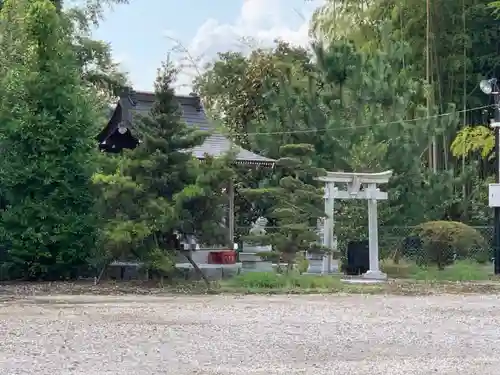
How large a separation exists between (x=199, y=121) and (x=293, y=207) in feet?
13.6

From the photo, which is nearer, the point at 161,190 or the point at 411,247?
the point at 161,190

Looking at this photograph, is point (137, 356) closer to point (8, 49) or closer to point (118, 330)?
point (118, 330)

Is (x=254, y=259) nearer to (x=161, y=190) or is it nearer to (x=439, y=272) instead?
(x=161, y=190)

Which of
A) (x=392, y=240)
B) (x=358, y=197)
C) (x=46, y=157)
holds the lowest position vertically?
(x=392, y=240)

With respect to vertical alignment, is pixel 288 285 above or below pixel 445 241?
below

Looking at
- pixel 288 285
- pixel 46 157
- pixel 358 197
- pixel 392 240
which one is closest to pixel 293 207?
pixel 358 197

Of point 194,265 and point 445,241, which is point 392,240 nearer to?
point 445,241

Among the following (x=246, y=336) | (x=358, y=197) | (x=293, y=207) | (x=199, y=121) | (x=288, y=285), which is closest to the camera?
(x=246, y=336)

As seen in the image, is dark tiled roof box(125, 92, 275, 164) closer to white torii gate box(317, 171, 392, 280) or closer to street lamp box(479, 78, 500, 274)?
white torii gate box(317, 171, 392, 280)

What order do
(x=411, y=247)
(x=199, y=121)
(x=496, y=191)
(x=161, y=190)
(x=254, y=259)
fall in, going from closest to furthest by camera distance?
1. (x=161, y=190)
2. (x=254, y=259)
3. (x=496, y=191)
4. (x=411, y=247)
5. (x=199, y=121)

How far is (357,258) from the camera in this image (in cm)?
1808

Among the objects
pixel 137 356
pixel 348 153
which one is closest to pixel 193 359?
pixel 137 356

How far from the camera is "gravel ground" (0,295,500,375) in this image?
6.91 meters

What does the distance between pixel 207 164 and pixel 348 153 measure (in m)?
7.56
